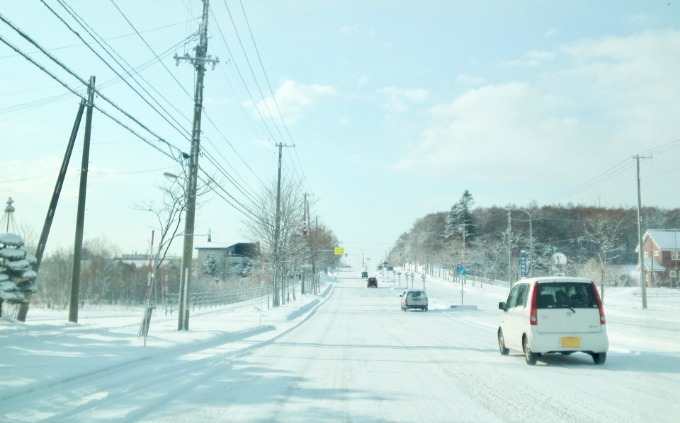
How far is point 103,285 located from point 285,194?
2405 cm

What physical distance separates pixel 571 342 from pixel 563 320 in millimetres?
469

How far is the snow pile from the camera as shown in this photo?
2085cm

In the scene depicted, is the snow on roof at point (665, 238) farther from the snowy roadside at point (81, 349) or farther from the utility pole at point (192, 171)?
the utility pole at point (192, 171)

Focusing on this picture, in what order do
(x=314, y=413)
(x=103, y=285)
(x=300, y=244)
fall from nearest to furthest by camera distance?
(x=314, y=413), (x=300, y=244), (x=103, y=285)

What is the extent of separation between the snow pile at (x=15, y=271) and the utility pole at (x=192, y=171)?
6.03m

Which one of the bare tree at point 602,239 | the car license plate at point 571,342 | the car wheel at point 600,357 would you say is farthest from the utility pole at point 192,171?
the bare tree at point 602,239

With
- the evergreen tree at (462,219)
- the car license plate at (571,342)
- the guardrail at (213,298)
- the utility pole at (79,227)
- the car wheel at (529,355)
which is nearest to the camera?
the car license plate at (571,342)

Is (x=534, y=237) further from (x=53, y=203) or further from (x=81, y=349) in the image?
(x=81, y=349)

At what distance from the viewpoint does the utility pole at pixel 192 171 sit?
19938 millimetres

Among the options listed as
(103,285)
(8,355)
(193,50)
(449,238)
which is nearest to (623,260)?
(449,238)

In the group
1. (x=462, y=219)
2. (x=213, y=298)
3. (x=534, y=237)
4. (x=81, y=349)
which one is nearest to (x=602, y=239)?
(x=213, y=298)

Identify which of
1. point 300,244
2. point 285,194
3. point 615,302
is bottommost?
point 615,302

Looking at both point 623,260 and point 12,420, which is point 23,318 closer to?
point 12,420

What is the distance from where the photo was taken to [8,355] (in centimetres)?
1223
